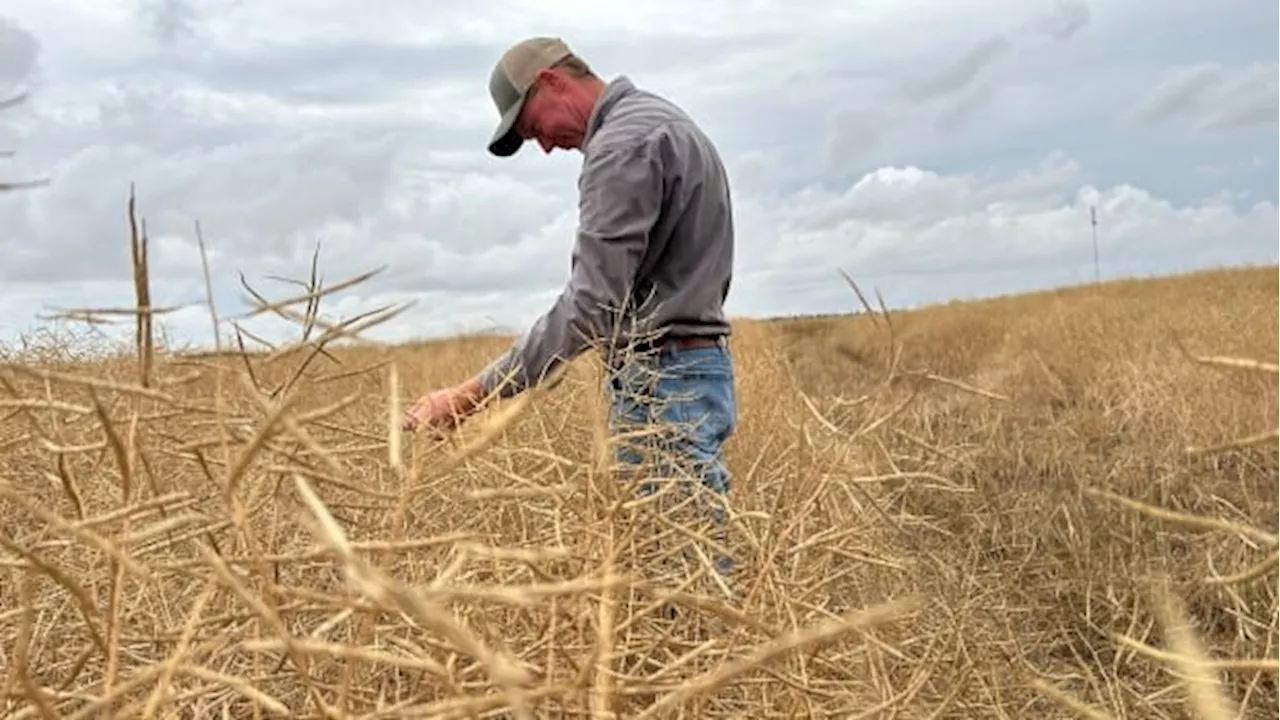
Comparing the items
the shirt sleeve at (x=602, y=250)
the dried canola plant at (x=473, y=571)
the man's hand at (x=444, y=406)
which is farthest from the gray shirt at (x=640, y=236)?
the dried canola plant at (x=473, y=571)

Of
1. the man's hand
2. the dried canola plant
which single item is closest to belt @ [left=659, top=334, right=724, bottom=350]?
the dried canola plant

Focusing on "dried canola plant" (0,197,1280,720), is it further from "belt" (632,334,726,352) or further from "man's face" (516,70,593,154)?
"man's face" (516,70,593,154)

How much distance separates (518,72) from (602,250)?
55 centimetres

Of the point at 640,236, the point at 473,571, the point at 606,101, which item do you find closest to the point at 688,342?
the point at 640,236

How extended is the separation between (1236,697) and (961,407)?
18.5 ft

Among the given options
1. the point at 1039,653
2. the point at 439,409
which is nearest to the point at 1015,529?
the point at 1039,653

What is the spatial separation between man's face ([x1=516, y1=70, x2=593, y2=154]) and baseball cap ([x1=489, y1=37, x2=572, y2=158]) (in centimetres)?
2

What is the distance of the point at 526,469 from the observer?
6.30 feet

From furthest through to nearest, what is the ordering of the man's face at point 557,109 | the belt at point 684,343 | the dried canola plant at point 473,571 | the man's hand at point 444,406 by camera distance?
the man's face at point 557,109, the belt at point 684,343, the man's hand at point 444,406, the dried canola plant at point 473,571

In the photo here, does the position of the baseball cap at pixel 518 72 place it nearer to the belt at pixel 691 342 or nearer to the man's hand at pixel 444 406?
the belt at pixel 691 342

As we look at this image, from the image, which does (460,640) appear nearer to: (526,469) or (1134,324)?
(526,469)

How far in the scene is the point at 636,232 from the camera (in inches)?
112

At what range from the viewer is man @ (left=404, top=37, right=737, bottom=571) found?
2799 millimetres

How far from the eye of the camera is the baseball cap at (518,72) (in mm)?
3150
